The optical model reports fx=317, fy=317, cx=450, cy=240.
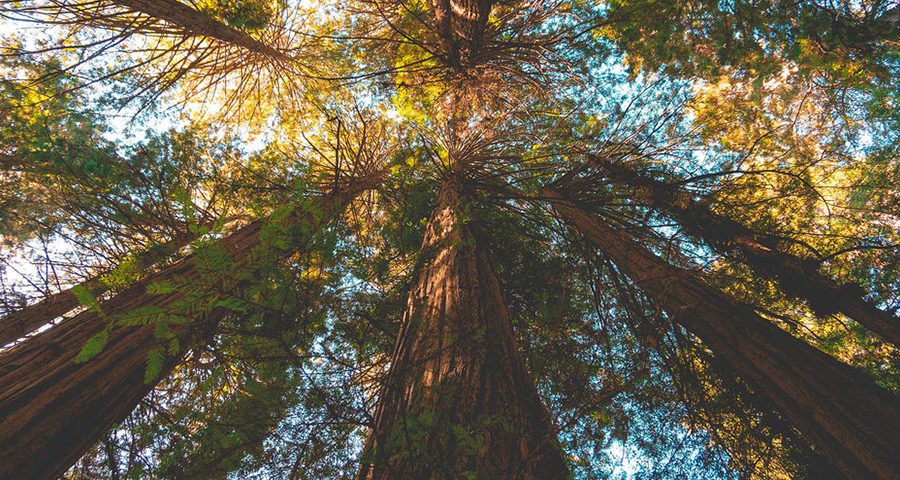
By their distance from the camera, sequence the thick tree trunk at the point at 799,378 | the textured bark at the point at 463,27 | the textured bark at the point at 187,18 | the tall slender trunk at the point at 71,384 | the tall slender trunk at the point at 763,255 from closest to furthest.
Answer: the tall slender trunk at the point at 71,384, the thick tree trunk at the point at 799,378, the tall slender trunk at the point at 763,255, the textured bark at the point at 187,18, the textured bark at the point at 463,27

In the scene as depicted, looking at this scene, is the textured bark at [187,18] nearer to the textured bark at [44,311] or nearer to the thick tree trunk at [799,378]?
the textured bark at [44,311]

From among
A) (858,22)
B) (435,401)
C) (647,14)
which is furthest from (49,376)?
(858,22)

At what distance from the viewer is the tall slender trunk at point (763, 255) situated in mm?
2488

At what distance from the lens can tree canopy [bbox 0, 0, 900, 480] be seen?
5.11 ft

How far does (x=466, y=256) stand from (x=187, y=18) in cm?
492

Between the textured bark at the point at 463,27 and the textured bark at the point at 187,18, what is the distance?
3.13 metres

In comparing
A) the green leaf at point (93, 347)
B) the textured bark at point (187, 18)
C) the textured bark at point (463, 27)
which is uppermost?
the textured bark at point (463, 27)

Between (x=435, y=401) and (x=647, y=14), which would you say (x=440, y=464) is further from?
(x=647, y=14)

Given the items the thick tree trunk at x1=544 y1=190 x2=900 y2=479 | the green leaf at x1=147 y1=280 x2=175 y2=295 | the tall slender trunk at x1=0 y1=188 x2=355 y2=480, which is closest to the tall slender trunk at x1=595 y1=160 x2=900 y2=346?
the thick tree trunk at x1=544 y1=190 x2=900 y2=479

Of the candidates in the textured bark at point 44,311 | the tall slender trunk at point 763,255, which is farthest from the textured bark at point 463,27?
the textured bark at point 44,311

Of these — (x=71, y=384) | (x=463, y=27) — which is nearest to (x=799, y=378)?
(x=71, y=384)

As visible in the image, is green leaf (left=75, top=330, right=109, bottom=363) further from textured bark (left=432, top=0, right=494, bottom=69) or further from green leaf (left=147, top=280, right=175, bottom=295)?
textured bark (left=432, top=0, right=494, bottom=69)

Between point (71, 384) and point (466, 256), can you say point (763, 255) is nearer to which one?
point (466, 256)

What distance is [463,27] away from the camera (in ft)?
17.4
